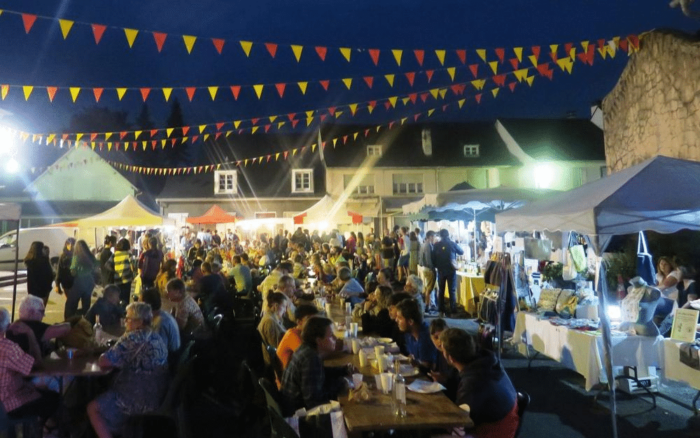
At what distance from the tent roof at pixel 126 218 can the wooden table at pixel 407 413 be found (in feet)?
32.6

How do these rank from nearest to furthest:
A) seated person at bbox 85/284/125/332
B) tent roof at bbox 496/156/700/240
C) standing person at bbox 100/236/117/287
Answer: tent roof at bbox 496/156/700/240 → seated person at bbox 85/284/125/332 → standing person at bbox 100/236/117/287

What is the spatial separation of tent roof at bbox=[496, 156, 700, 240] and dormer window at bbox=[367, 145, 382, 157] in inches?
868

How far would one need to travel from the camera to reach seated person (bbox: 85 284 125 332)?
5926mm

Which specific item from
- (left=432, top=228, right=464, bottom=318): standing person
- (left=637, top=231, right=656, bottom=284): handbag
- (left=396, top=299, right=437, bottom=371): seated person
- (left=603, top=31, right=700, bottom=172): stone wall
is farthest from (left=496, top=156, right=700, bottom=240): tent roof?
(left=432, top=228, right=464, bottom=318): standing person

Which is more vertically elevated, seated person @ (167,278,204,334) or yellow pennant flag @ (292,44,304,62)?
yellow pennant flag @ (292,44,304,62)

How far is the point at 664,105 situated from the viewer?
8.82 m

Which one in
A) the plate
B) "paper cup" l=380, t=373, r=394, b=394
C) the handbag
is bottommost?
the plate

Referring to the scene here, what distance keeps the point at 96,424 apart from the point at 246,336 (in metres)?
4.84

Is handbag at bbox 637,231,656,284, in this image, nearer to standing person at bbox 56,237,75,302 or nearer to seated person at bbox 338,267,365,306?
seated person at bbox 338,267,365,306

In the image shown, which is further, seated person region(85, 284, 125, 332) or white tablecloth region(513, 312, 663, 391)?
seated person region(85, 284, 125, 332)

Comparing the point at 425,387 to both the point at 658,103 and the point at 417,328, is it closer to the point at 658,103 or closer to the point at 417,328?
the point at 417,328

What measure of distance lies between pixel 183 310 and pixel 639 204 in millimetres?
4971

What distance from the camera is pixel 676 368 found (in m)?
4.81

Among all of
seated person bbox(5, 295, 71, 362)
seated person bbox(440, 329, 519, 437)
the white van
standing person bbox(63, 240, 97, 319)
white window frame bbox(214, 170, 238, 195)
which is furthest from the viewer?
white window frame bbox(214, 170, 238, 195)
